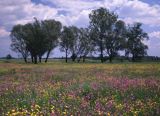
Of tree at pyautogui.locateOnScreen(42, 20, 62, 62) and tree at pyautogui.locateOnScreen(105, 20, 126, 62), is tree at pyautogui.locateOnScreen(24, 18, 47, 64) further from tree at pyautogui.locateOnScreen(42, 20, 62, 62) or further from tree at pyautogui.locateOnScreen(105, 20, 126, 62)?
tree at pyautogui.locateOnScreen(105, 20, 126, 62)

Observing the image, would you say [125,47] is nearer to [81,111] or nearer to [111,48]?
[111,48]

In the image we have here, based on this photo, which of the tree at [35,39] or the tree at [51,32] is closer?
the tree at [35,39]

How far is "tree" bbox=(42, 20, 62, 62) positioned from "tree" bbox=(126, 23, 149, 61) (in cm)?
2338

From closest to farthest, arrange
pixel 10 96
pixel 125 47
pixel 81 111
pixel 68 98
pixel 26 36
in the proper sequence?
pixel 81 111 → pixel 68 98 → pixel 10 96 → pixel 26 36 → pixel 125 47

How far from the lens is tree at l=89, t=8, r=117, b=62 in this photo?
109 meters

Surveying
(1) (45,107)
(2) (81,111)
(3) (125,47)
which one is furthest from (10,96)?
(3) (125,47)

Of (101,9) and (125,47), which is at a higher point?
(101,9)

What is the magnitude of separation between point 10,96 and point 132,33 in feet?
366

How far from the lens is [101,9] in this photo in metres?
113

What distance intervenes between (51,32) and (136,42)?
28.2m

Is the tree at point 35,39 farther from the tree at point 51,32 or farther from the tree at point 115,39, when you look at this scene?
the tree at point 115,39

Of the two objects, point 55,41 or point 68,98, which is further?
point 55,41

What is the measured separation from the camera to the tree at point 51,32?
111 meters

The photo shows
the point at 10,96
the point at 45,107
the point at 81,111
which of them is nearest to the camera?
the point at 81,111
